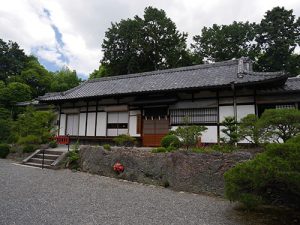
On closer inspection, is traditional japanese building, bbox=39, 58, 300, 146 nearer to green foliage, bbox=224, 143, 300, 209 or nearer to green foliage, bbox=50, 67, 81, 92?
green foliage, bbox=224, 143, 300, 209

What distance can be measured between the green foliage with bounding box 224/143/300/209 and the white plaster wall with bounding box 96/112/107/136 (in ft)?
37.3

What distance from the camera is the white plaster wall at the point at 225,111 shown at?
39.6 ft

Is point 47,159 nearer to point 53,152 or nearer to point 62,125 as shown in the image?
point 53,152

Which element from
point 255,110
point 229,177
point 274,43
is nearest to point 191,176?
point 229,177

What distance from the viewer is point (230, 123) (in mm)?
9820

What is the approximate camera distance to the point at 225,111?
12172 mm

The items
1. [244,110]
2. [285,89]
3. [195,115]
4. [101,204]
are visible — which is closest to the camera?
[101,204]

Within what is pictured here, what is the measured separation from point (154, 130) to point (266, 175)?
973 cm

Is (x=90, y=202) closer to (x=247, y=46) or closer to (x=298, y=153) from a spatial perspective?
(x=298, y=153)

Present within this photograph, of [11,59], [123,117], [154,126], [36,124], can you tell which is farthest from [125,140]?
[11,59]

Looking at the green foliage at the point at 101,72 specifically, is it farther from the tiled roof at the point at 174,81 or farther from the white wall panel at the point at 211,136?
the white wall panel at the point at 211,136

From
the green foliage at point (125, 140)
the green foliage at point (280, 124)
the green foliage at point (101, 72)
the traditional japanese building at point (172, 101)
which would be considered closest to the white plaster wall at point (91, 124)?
the traditional japanese building at point (172, 101)

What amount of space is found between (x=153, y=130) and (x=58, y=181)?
677cm

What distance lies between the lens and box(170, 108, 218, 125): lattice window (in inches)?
490
